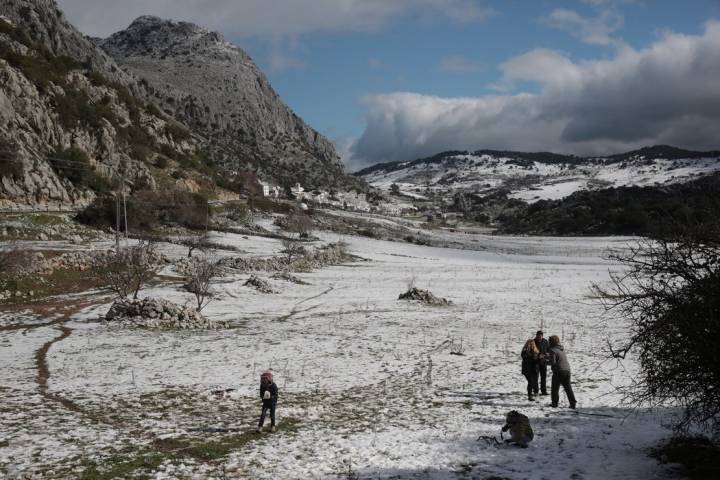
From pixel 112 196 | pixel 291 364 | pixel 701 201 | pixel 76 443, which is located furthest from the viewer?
pixel 112 196

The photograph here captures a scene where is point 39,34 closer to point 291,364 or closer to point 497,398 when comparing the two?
point 291,364

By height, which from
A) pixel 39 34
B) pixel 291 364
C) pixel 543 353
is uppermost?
pixel 39 34

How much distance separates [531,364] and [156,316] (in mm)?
21088

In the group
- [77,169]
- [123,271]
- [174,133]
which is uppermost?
[174,133]

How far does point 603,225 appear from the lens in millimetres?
134750

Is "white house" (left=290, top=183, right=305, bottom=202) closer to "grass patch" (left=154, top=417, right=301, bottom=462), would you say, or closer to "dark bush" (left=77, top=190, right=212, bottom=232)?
"dark bush" (left=77, top=190, right=212, bottom=232)

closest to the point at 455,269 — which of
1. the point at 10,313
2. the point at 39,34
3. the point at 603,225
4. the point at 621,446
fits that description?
the point at 10,313

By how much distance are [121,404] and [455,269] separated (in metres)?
54.6

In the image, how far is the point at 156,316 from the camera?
27.6 metres

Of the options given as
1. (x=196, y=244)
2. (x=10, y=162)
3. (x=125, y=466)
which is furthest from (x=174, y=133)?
(x=125, y=466)

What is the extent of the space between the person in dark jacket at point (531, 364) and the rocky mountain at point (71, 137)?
44.7 m

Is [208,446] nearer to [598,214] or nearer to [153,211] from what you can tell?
[153,211]

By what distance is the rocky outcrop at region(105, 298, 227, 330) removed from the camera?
27.0 m

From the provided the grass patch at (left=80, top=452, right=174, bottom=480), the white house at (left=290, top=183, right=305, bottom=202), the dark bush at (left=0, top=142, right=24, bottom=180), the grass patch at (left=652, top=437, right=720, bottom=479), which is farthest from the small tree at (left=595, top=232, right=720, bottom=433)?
the white house at (left=290, top=183, right=305, bottom=202)
